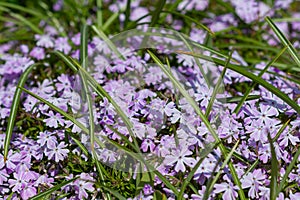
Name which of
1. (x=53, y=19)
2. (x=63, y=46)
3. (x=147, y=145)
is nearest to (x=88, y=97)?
(x=147, y=145)

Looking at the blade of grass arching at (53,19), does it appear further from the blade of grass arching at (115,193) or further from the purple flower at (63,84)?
the blade of grass arching at (115,193)

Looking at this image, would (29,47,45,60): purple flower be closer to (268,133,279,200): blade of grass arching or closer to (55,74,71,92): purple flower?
(55,74,71,92): purple flower

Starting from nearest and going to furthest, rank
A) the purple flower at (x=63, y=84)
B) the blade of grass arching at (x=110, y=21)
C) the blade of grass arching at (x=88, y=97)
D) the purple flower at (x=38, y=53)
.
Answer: the blade of grass arching at (x=88, y=97) < the purple flower at (x=63, y=84) < the purple flower at (x=38, y=53) < the blade of grass arching at (x=110, y=21)

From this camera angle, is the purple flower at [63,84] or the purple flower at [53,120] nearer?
the purple flower at [53,120]

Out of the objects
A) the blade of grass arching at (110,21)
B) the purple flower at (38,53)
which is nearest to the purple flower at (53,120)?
the purple flower at (38,53)

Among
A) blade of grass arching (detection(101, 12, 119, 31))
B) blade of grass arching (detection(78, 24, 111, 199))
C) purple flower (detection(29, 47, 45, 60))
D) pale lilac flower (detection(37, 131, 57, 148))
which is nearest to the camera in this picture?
blade of grass arching (detection(78, 24, 111, 199))

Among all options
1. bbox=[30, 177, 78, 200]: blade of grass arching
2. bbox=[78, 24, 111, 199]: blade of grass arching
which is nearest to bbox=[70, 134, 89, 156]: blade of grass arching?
bbox=[78, 24, 111, 199]: blade of grass arching
